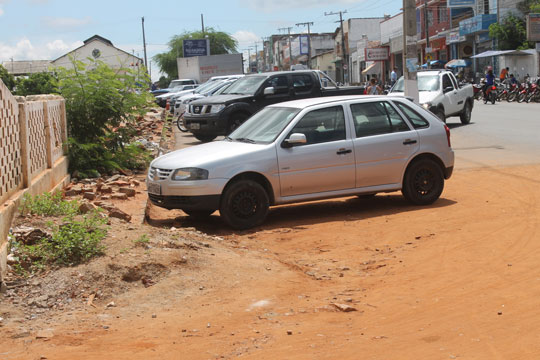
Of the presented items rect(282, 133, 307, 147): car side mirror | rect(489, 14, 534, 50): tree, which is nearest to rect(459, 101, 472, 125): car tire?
rect(282, 133, 307, 147): car side mirror

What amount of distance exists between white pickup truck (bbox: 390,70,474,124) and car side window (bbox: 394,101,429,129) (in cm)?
1167

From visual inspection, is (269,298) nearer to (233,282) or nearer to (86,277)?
(233,282)

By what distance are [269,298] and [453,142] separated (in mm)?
13727

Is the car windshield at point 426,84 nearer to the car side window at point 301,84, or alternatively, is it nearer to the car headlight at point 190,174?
the car side window at point 301,84

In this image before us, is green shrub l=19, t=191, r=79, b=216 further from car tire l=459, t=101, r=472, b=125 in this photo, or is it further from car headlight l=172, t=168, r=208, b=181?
car tire l=459, t=101, r=472, b=125

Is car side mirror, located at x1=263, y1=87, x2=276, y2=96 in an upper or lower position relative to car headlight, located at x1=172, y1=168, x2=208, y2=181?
upper

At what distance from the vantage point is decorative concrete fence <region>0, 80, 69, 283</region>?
7.30 metres

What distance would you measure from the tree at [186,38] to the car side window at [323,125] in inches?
3799

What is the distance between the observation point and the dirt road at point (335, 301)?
478cm

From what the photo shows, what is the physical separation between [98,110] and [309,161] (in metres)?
5.34

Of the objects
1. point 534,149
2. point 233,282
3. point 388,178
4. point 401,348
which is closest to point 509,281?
point 401,348

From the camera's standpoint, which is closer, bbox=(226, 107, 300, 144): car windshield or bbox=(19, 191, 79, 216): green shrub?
bbox=(19, 191, 79, 216): green shrub

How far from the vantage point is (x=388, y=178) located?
10.1m

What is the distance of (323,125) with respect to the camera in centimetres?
977
